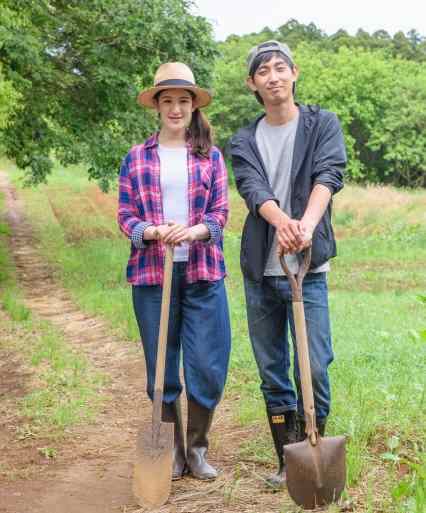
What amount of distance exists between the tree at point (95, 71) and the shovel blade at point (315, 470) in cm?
1035

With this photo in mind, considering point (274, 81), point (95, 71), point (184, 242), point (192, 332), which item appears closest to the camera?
point (274, 81)

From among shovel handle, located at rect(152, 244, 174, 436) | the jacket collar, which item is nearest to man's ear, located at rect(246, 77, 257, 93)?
the jacket collar

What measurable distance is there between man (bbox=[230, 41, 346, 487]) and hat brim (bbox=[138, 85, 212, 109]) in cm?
36

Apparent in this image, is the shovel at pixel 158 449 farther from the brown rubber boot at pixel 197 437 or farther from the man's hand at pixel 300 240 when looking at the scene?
the man's hand at pixel 300 240

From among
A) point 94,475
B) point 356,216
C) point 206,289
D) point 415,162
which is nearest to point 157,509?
point 94,475

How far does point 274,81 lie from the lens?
389 cm

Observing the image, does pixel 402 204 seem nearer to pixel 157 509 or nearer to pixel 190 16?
pixel 190 16

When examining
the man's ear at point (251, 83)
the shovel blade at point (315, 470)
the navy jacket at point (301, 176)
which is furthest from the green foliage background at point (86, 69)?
the shovel blade at point (315, 470)

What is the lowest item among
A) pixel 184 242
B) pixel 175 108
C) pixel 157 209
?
pixel 184 242

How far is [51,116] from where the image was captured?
14969 mm

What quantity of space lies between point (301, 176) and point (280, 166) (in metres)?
0.13

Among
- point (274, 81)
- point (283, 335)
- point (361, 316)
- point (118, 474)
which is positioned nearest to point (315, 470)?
point (283, 335)

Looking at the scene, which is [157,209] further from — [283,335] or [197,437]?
[197,437]

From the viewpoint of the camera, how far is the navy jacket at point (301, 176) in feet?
12.6
